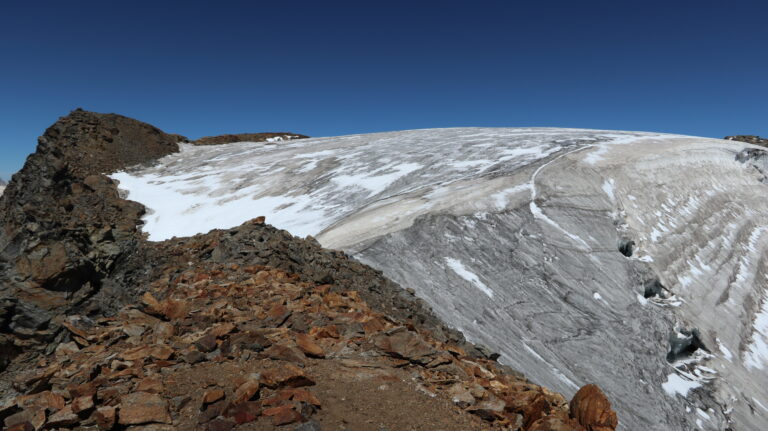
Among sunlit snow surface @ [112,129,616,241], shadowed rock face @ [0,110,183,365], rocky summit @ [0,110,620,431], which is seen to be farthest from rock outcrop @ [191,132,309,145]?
rocky summit @ [0,110,620,431]

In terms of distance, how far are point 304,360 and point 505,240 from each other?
20.3 ft

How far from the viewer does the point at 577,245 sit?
9.29 metres

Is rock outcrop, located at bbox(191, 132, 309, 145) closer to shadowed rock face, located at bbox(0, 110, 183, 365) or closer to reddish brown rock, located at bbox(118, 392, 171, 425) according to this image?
shadowed rock face, located at bbox(0, 110, 183, 365)

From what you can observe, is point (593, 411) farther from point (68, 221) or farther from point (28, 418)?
point (68, 221)

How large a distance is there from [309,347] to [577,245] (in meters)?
7.46

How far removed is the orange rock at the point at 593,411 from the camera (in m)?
3.28

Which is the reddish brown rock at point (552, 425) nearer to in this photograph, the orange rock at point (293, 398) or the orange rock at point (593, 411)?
the orange rock at point (593, 411)

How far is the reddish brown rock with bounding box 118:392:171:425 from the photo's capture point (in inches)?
112

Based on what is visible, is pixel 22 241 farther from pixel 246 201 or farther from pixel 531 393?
pixel 246 201

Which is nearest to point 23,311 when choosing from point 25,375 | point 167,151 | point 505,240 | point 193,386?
point 25,375

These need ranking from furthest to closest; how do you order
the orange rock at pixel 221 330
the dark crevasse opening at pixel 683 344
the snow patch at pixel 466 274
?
the dark crevasse opening at pixel 683 344
the snow patch at pixel 466 274
the orange rock at pixel 221 330

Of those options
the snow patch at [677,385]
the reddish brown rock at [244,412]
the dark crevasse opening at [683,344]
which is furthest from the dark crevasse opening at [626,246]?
the reddish brown rock at [244,412]

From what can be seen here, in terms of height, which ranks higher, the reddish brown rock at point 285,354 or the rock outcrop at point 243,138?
the rock outcrop at point 243,138

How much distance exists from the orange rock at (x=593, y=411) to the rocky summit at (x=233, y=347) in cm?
A: 1
